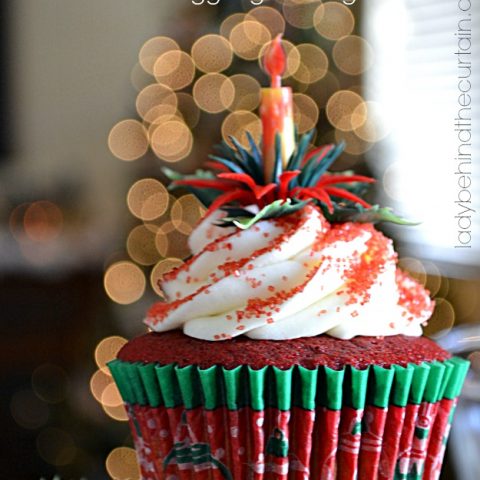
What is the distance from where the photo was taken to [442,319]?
267 cm

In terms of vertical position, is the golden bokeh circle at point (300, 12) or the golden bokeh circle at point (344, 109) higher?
the golden bokeh circle at point (300, 12)

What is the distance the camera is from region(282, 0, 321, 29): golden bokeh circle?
10.7 feet

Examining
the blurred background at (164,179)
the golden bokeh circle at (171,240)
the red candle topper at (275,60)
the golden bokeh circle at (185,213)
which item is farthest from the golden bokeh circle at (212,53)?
the red candle topper at (275,60)

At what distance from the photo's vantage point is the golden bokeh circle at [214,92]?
3.41 m

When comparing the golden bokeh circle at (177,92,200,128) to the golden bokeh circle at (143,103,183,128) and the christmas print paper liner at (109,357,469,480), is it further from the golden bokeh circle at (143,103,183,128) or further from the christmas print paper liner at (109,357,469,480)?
the christmas print paper liner at (109,357,469,480)

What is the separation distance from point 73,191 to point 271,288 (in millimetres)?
3421

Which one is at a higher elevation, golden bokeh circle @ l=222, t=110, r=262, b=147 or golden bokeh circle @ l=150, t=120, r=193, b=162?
golden bokeh circle @ l=222, t=110, r=262, b=147

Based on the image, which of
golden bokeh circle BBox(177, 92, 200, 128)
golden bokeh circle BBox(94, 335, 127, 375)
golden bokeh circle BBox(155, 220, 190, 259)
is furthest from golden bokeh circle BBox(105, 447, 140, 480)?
golden bokeh circle BBox(177, 92, 200, 128)

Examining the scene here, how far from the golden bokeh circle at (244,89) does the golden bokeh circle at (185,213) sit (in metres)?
Answer: 0.46

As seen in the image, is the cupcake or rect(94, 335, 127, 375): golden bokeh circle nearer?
the cupcake

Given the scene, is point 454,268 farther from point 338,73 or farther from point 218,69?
point 218,69

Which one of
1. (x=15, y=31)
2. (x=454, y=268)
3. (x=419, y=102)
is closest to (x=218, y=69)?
(x=419, y=102)

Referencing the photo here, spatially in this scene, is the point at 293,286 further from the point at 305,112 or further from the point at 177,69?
the point at 177,69

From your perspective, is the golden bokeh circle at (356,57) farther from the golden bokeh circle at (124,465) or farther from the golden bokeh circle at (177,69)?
the golden bokeh circle at (124,465)
